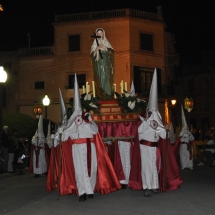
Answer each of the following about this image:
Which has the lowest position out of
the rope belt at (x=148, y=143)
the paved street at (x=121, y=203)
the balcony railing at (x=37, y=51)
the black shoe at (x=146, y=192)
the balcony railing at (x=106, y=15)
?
the paved street at (x=121, y=203)

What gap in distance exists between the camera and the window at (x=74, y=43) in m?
35.4

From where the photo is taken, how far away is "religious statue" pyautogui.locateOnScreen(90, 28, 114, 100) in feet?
41.2

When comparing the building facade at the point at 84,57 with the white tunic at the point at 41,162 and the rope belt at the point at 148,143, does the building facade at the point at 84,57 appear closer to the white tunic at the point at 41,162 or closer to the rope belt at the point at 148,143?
the white tunic at the point at 41,162

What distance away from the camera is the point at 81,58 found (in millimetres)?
35312

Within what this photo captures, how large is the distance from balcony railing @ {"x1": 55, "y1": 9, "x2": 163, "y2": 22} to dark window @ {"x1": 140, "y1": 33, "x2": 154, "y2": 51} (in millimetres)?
1460

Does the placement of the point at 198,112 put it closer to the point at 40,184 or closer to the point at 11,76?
the point at 11,76

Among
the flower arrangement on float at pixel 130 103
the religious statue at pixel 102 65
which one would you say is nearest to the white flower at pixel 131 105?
the flower arrangement on float at pixel 130 103

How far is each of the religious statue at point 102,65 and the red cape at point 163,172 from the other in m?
2.87

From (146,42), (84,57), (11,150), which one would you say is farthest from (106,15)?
(11,150)

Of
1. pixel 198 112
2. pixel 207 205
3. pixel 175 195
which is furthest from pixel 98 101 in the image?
pixel 198 112

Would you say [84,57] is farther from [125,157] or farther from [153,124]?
[153,124]

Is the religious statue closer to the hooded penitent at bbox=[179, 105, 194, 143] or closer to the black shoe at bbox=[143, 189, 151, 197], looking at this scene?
the black shoe at bbox=[143, 189, 151, 197]

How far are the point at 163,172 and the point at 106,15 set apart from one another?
26.1 meters

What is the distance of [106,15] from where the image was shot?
3450 cm
